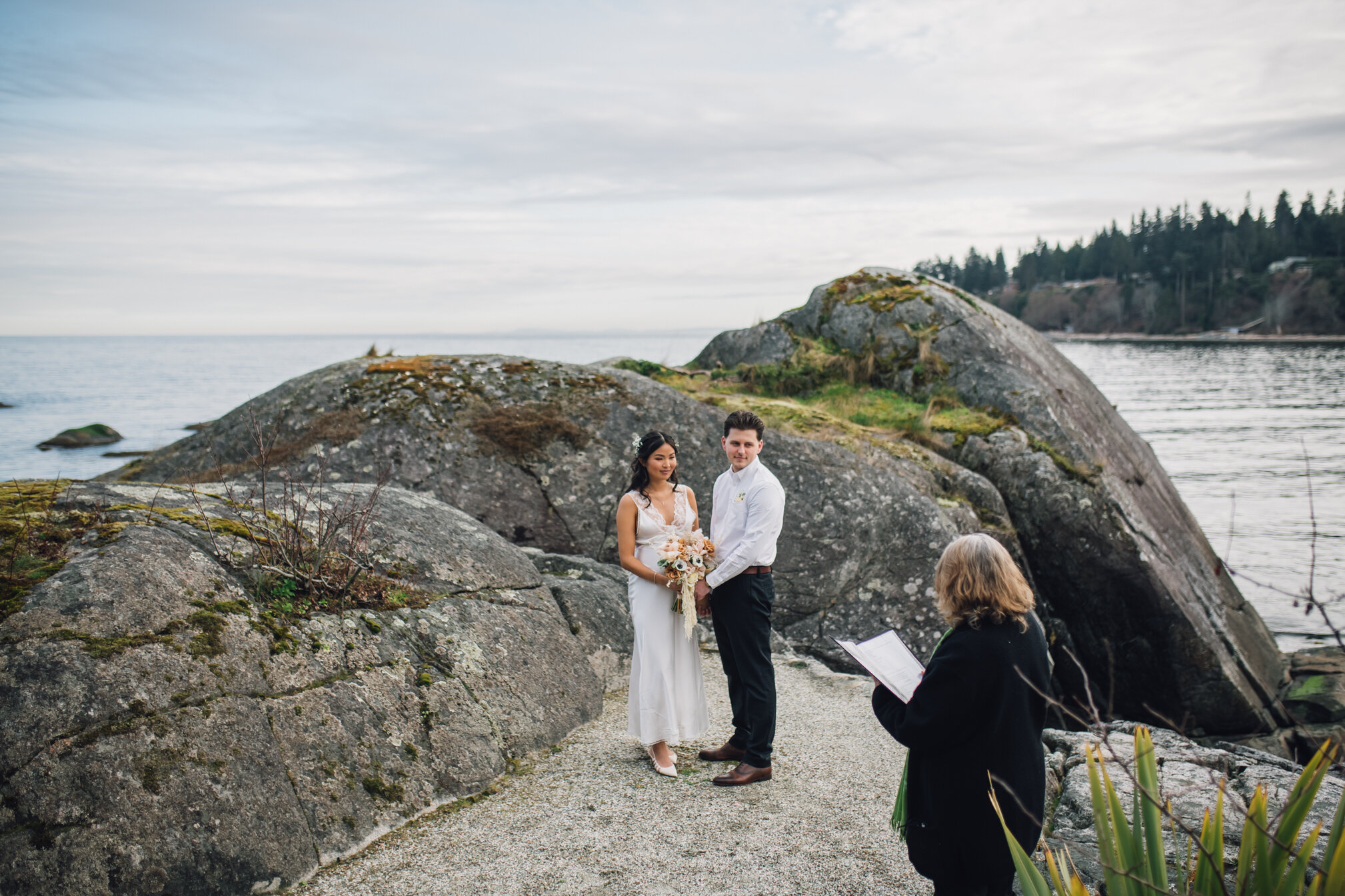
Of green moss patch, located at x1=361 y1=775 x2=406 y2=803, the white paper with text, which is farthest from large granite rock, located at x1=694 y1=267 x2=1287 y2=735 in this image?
green moss patch, located at x1=361 y1=775 x2=406 y2=803

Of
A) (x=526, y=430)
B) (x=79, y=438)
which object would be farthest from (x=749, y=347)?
(x=79, y=438)

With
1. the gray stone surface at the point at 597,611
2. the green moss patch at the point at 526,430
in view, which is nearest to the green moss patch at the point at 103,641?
the gray stone surface at the point at 597,611

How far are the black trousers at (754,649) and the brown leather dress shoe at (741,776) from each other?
41 mm

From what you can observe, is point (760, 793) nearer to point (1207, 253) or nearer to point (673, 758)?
point (673, 758)

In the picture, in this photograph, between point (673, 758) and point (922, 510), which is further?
point (922, 510)

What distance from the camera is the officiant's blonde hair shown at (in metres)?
3.56

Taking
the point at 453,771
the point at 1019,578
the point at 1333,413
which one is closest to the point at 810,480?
the point at 453,771

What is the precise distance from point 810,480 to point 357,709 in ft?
19.2

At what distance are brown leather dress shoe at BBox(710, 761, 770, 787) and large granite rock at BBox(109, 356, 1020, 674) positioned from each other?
3284 mm

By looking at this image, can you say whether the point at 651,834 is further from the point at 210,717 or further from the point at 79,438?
the point at 79,438

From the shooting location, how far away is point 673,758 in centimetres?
641

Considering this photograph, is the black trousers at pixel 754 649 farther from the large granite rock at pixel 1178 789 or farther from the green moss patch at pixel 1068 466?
the green moss patch at pixel 1068 466

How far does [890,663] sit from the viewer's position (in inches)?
156

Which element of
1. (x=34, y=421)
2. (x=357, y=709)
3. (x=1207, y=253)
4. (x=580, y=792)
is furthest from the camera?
(x=1207, y=253)
